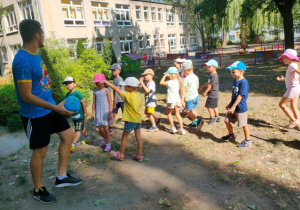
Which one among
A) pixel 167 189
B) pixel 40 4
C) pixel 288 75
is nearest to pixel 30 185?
pixel 167 189

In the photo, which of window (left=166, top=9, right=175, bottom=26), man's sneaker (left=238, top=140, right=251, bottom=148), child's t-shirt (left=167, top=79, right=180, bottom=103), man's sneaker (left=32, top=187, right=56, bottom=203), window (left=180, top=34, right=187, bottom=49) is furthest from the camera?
window (left=180, top=34, right=187, bottom=49)

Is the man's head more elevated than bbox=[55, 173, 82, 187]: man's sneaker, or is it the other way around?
the man's head

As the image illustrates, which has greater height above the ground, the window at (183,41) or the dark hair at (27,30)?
the window at (183,41)

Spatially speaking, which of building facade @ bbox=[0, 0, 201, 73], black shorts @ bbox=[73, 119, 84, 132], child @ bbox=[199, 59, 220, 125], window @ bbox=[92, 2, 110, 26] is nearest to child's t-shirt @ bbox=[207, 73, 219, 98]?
child @ bbox=[199, 59, 220, 125]

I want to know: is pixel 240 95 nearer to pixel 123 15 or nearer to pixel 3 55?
pixel 123 15

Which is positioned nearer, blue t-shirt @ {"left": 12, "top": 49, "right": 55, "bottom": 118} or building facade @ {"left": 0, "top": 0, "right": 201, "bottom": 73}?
blue t-shirt @ {"left": 12, "top": 49, "right": 55, "bottom": 118}

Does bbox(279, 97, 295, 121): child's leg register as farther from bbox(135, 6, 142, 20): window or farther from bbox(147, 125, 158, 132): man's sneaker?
bbox(135, 6, 142, 20): window

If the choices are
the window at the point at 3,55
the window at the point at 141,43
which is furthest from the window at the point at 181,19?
the window at the point at 3,55

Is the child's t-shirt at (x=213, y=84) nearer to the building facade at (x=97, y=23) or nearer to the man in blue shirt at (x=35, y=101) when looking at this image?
the man in blue shirt at (x=35, y=101)

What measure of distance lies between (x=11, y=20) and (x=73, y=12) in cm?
689

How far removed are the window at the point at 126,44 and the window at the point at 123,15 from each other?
1871 millimetres

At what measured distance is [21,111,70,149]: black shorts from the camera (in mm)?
2898

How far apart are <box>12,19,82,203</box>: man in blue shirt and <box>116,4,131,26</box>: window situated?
2802 centimetres

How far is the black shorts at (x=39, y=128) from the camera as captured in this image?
2898mm
